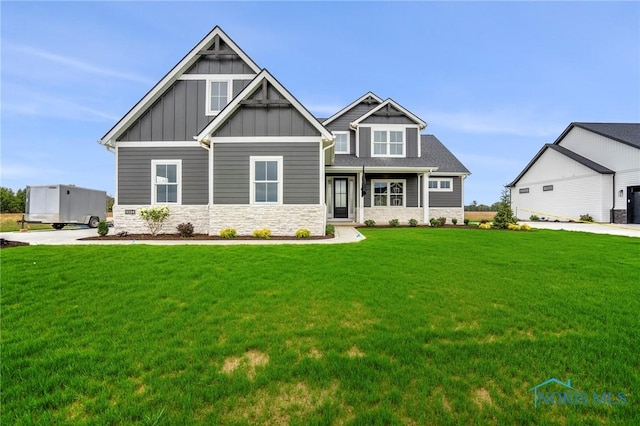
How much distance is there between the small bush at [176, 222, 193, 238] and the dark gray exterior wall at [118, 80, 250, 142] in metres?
3.94

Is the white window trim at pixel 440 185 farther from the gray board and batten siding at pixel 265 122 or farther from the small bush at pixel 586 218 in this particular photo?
the gray board and batten siding at pixel 265 122

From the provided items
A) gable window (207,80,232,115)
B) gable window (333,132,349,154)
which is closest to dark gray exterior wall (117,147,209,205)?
gable window (207,80,232,115)

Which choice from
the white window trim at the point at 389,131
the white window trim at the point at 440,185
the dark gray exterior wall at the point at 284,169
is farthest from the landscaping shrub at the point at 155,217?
the white window trim at the point at 440,185

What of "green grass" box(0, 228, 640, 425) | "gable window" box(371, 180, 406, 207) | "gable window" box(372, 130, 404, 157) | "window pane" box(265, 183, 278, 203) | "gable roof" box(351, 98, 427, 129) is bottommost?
"green grass" box(0, 228, 640, 425)

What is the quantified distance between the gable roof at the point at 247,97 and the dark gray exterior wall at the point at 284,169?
594 mm

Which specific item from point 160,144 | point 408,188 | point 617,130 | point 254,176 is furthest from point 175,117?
point 617,130

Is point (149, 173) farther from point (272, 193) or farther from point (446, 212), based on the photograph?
point (446, 212)

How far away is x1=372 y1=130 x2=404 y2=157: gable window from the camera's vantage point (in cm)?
1839

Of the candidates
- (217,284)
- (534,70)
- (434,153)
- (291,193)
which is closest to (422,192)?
(434,153)

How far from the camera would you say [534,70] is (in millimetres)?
20656

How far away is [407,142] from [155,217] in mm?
15112

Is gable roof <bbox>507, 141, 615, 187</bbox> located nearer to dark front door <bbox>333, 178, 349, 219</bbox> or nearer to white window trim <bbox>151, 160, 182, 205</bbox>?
dark front door <bbox>333, 178, 349, 219</bbox>

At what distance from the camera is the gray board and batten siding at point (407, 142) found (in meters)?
18.2

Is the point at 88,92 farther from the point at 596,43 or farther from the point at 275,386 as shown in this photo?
the point at 596,43
